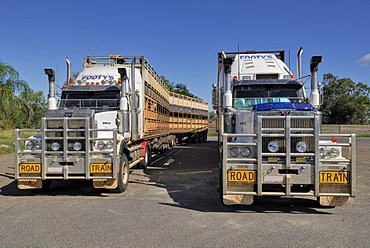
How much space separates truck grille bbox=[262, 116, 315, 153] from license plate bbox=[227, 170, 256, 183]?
1.86ft

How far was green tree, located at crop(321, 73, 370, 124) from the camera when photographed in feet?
178

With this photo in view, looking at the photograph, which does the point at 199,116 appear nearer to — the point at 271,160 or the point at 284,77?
the point at 284,77

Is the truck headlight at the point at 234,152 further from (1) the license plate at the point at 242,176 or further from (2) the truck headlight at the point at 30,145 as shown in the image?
(2) the truck headlight at the point at 30,145

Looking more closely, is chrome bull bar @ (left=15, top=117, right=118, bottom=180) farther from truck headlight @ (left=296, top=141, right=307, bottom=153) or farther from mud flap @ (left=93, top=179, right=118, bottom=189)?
truck headlight @ (left=296, top=141, right=307, bottom=153)

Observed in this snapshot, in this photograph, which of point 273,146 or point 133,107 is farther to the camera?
point 133,107

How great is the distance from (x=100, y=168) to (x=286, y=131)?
159 inches

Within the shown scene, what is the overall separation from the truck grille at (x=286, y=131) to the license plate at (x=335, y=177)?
0.48 meters

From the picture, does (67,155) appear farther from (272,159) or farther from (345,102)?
(345,102)

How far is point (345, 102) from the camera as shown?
5456 cm

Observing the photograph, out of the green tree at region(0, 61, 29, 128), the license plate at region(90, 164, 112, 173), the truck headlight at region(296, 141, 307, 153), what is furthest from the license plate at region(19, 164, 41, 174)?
the green tree at region(0, 61, 29, 128)

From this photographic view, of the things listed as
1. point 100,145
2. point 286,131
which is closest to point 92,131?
point 100,145

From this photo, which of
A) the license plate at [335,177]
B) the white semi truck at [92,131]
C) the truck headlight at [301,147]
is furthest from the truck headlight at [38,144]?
the license plate at [335,177]

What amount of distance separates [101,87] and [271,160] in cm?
565

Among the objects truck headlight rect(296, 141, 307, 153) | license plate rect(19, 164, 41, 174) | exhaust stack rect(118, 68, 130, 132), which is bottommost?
license plate rect(19, 164, 41, 174)
